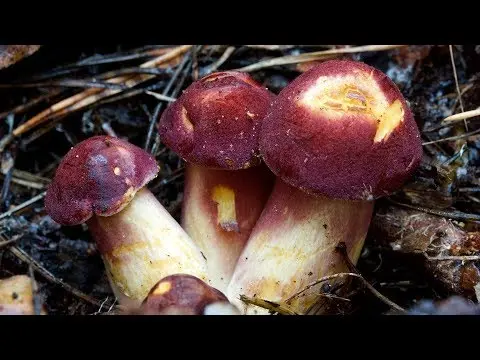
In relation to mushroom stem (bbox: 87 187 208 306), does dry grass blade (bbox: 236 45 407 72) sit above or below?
above

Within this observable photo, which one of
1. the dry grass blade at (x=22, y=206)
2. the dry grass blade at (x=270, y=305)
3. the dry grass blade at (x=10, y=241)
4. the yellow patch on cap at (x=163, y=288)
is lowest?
the dry grass blade at (x=270, y=305)

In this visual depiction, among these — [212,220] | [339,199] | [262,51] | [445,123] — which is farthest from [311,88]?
[262,51]

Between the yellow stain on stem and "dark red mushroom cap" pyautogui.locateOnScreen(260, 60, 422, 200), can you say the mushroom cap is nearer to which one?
the yellow stain on stem

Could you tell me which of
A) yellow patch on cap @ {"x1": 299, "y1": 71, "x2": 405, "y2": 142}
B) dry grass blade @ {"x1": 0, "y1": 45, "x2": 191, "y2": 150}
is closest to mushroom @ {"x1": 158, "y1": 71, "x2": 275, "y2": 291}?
yellow patch on cap @ {"x1": 299, "y1": 71, "x2": 405, "y2": 142}

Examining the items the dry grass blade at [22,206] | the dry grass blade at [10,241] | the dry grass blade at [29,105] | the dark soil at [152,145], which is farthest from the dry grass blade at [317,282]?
the dry grass blade at [29,105]

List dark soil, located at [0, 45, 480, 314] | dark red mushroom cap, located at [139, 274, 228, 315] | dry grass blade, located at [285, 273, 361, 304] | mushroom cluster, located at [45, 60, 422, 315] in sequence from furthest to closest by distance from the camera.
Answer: dark soil, located at [0, 45, 480, 314], dry grass blade, located at [285, 273, 361, 304], mushroom cluster, located at [45, 60, 422, 315], dark red mushroom cap, located at [139, 274, 228, 315]

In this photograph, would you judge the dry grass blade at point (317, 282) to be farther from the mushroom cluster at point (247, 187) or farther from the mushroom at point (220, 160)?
the mushroom at point (220, 160)

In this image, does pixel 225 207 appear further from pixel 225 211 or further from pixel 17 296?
pixel 17 296

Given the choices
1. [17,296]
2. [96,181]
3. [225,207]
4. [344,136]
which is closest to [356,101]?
[344,136]
